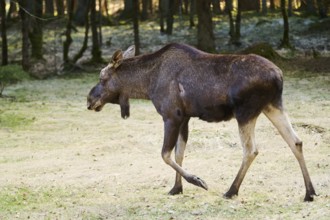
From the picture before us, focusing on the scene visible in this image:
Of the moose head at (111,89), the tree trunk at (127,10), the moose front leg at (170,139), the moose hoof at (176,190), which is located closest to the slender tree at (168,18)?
the tree trunk at (127,10)

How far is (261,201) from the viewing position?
9.01 metres

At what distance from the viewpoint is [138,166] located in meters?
11.9

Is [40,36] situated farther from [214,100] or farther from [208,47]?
[214,100]

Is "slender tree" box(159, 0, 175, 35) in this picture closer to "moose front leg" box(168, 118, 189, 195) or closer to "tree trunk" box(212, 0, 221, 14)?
"tree trunk" box(212, 0, 221, 14)

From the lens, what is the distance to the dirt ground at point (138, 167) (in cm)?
883

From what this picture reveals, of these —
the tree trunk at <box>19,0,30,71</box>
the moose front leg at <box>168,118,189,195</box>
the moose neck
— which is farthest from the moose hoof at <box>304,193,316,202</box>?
the tree trunk at <box>19,0,30,71</box>

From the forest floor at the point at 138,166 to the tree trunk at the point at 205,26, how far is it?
27.3ft

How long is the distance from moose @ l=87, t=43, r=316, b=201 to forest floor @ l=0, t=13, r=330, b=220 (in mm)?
432

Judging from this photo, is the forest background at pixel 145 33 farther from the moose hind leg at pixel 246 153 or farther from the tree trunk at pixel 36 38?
the moose hind leg at pixel 246 153

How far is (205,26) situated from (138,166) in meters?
17.2

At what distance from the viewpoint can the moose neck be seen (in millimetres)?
9734

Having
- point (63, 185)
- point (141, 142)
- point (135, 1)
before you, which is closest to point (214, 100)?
point (63, 185)

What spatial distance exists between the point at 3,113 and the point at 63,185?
841cm

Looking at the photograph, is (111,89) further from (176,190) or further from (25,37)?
(25,37)
